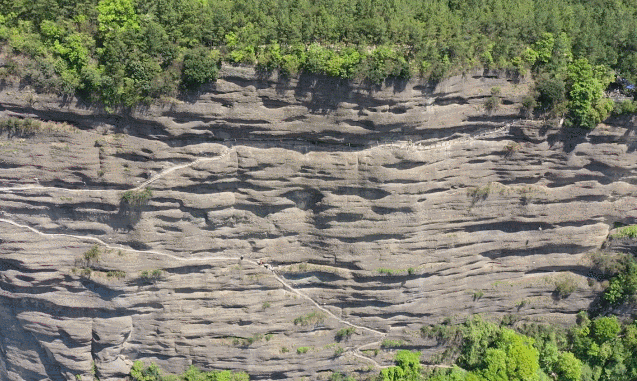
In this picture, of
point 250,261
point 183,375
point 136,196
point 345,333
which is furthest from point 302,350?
point 136,196

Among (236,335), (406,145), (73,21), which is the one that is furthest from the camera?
(236,335)

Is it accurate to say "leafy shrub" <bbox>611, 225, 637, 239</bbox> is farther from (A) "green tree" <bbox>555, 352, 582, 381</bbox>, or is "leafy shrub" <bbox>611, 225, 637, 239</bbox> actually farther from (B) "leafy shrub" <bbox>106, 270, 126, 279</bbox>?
(B) "leafy shrub" <bbox>106, 270, 126, 279</bbox>

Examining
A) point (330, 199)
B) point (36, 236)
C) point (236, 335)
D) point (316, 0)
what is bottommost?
point (236, 335)

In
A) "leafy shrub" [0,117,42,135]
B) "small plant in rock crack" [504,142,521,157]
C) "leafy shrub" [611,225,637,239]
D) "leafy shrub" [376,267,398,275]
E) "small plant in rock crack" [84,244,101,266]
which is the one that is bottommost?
"leafy shrub" [376,267,398,275]

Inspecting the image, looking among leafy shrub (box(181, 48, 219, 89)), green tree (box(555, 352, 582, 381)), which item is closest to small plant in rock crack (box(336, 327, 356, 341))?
green tree (box(555, 352, 582, 381))

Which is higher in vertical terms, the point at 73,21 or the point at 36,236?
the point at 73,21

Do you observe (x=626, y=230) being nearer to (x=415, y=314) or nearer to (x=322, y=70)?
(x=415, y=314)

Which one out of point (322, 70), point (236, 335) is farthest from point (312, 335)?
point (322, 70)

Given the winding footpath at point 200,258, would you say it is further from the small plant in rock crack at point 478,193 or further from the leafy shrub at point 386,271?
the leafy shrub at point 386,271
